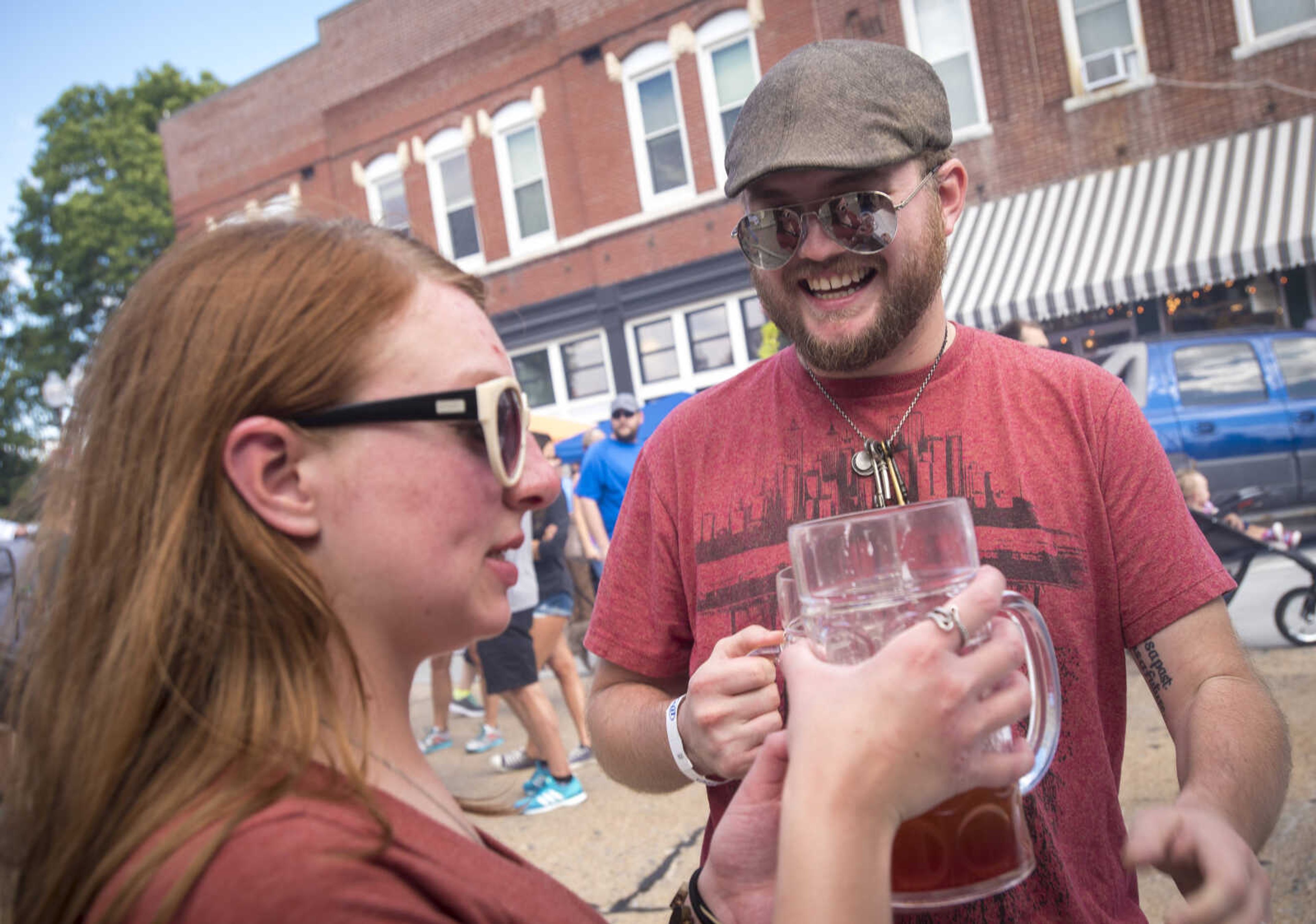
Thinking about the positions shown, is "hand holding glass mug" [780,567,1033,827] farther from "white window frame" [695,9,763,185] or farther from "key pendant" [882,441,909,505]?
"white window frame" [695,9,763,185]

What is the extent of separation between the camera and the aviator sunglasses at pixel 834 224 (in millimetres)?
1618

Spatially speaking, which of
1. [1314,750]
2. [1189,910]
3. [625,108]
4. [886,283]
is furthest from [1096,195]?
[1189,910]

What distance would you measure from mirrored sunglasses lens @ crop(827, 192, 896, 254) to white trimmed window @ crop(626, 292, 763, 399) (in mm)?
12334

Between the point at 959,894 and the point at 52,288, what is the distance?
28.5 meters

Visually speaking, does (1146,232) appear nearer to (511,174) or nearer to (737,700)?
(511,174)

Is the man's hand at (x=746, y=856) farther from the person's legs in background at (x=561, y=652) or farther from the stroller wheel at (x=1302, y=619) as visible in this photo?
the stroller wheel at (x=1302, y=619)

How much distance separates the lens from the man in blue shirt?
6715mm

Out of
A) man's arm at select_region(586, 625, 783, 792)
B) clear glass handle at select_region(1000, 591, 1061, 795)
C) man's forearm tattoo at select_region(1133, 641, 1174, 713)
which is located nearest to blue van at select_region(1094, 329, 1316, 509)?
man's forearm tattoo at select_region(1133, 641, 1174, 713)

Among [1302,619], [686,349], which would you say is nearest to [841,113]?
[1302,619]

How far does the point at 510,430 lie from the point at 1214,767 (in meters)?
1.05

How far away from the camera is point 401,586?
1.02 meters

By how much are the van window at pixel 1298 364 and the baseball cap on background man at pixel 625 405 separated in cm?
520

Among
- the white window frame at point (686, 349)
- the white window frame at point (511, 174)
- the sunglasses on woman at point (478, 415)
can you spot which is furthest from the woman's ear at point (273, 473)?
the white window frame at point (511, 174)

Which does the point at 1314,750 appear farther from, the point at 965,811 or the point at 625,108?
the point at 625,108
